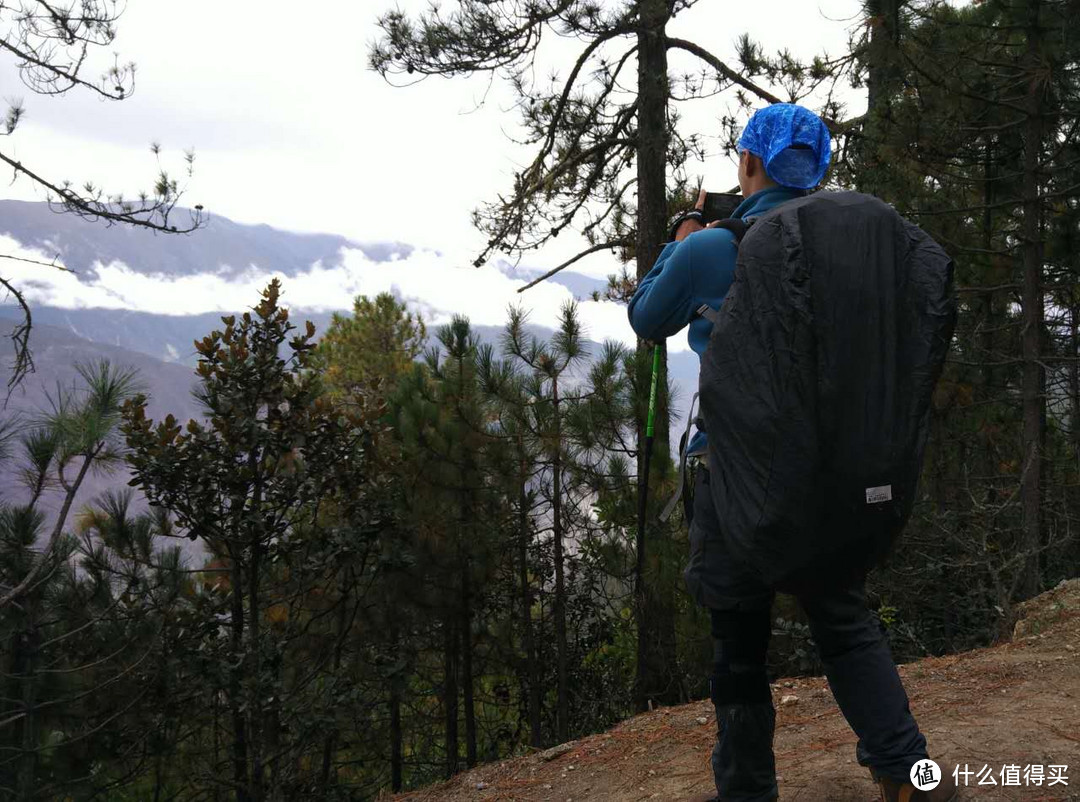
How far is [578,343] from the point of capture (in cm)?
668

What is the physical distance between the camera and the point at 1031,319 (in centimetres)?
690

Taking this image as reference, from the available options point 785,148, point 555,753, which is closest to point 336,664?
point 555,753

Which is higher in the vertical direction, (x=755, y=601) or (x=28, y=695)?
(x=755, y=601)

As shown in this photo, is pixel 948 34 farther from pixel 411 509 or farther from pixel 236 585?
pixel 236 585

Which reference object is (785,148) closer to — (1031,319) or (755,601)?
(755,601)

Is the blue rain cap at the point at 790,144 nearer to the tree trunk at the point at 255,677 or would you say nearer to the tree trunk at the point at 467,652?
the tree trunk at the point at 255,677

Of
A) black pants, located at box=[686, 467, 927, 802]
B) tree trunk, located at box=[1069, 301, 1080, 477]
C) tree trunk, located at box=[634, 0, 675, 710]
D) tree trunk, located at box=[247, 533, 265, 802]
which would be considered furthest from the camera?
tree trunk, located at box=[1069, 301, 1080, 477]

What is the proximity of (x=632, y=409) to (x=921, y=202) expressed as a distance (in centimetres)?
370

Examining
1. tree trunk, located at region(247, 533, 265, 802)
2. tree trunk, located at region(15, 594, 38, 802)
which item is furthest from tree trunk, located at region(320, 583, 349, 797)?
tree trunk, located at region(15, 594, 38, 802)

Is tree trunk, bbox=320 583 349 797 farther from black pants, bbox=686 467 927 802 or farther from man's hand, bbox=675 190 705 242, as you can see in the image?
man's hand, bbox=675 190 705 242

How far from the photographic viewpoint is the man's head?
1997 millimetres

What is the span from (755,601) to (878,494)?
400 millimetres

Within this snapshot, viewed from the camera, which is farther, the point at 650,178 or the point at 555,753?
the point at 650,178

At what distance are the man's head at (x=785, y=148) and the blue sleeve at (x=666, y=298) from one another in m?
0.25
